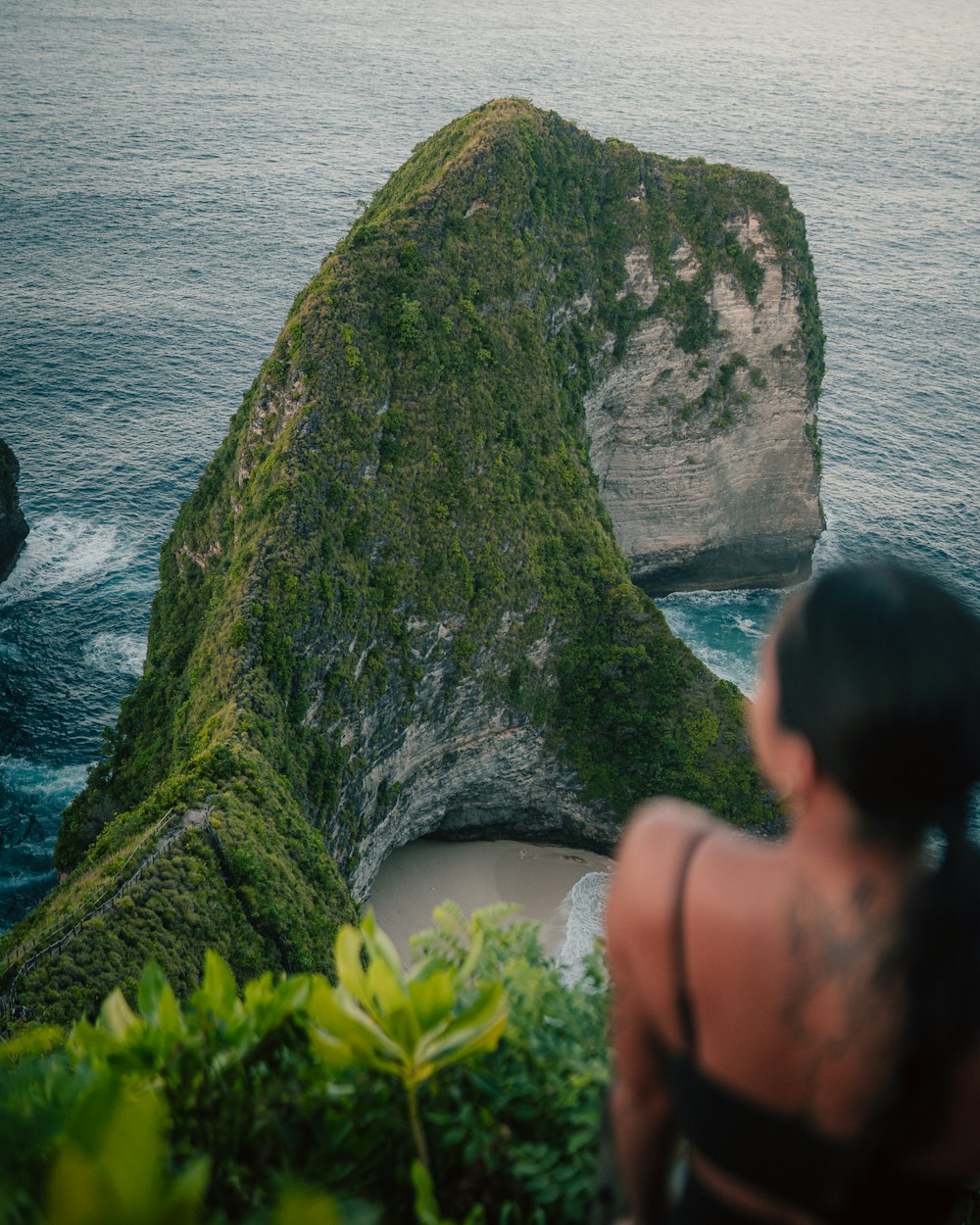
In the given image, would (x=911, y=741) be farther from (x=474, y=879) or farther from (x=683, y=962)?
(x=474, y=879)

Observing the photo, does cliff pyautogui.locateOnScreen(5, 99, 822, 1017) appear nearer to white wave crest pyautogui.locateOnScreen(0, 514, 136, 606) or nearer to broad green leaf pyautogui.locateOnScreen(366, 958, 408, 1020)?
white wave crest pyautogui.locateOnScreen(0, 514, 136, 606)

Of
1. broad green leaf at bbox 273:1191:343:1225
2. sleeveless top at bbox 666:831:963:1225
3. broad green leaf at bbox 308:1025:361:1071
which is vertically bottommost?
broad green leaf at bbox 308:1025:361:1071

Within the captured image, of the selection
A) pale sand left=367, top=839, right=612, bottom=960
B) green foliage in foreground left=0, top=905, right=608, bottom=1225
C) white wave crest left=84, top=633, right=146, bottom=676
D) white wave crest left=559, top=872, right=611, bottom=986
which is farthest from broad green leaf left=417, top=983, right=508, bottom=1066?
white wave crest left=84, top=633, right=146, bottom=676

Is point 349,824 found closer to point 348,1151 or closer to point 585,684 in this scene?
point 585,684

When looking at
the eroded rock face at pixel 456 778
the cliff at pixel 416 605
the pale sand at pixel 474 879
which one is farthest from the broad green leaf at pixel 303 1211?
the pale sand at pixel 474 879

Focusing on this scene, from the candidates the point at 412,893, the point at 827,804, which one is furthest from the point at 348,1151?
the point at 412,893

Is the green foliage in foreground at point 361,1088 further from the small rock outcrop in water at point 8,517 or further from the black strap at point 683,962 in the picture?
the small rock outcrop in water at point 8,517
